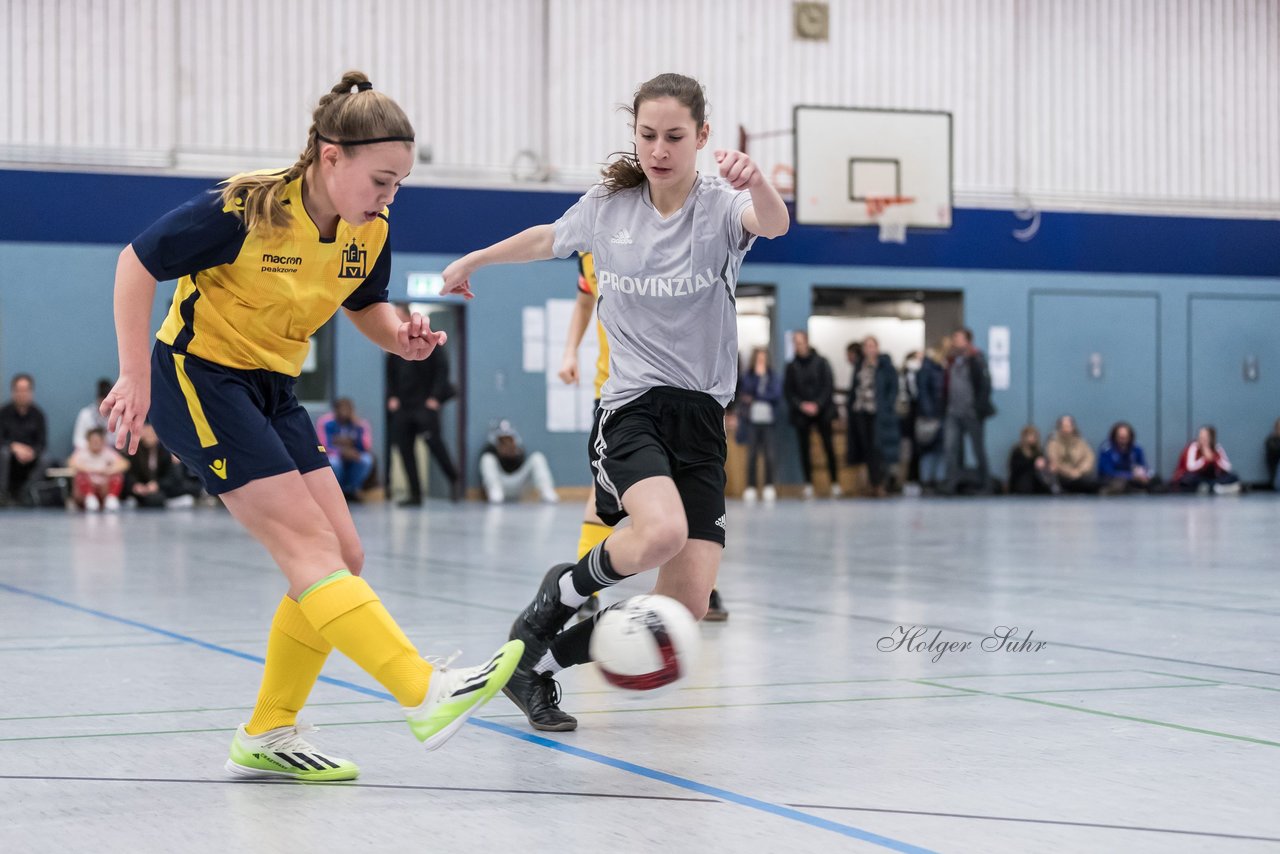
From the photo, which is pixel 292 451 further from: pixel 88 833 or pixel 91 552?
pixel 91 552

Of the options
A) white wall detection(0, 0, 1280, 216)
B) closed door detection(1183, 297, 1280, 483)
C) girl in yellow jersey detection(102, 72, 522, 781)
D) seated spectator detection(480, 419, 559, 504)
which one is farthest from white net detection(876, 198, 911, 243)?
girl in yellow jersey detection(102, 72, 522, 781)

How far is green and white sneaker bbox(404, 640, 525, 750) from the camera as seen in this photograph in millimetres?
3533

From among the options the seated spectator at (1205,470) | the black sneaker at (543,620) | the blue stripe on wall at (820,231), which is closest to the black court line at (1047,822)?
the black sneaker at (543,620)

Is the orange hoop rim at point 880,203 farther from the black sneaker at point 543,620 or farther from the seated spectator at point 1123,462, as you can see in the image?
the black sneaker at point 543,620

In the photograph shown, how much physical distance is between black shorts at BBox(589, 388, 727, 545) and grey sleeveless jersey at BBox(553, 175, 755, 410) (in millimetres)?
47

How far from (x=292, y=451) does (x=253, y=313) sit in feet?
1.16

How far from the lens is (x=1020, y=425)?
24.3m

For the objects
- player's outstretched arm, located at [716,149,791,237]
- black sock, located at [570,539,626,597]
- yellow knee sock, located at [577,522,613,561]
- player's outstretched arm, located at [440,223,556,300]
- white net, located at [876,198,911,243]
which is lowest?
yellow knee sock, located at [577,522,613,561]

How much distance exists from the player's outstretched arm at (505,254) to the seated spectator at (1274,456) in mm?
22466

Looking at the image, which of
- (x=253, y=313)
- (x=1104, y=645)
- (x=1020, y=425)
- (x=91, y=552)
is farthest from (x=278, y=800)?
(x=1020, y=425)

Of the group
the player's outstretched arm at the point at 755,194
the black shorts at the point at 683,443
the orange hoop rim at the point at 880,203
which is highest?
the orange hoop rim at the point at 880,203

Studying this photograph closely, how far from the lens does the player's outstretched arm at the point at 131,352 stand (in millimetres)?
3586

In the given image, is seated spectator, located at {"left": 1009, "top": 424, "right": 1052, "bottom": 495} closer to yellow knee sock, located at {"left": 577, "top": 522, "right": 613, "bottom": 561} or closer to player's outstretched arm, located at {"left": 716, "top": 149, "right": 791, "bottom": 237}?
yellow knee sock, located at {"left": 577, "top": 522, "right": 613, "bottom": 561}

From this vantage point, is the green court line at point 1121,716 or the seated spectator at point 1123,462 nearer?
the green court line at point 1121,716
